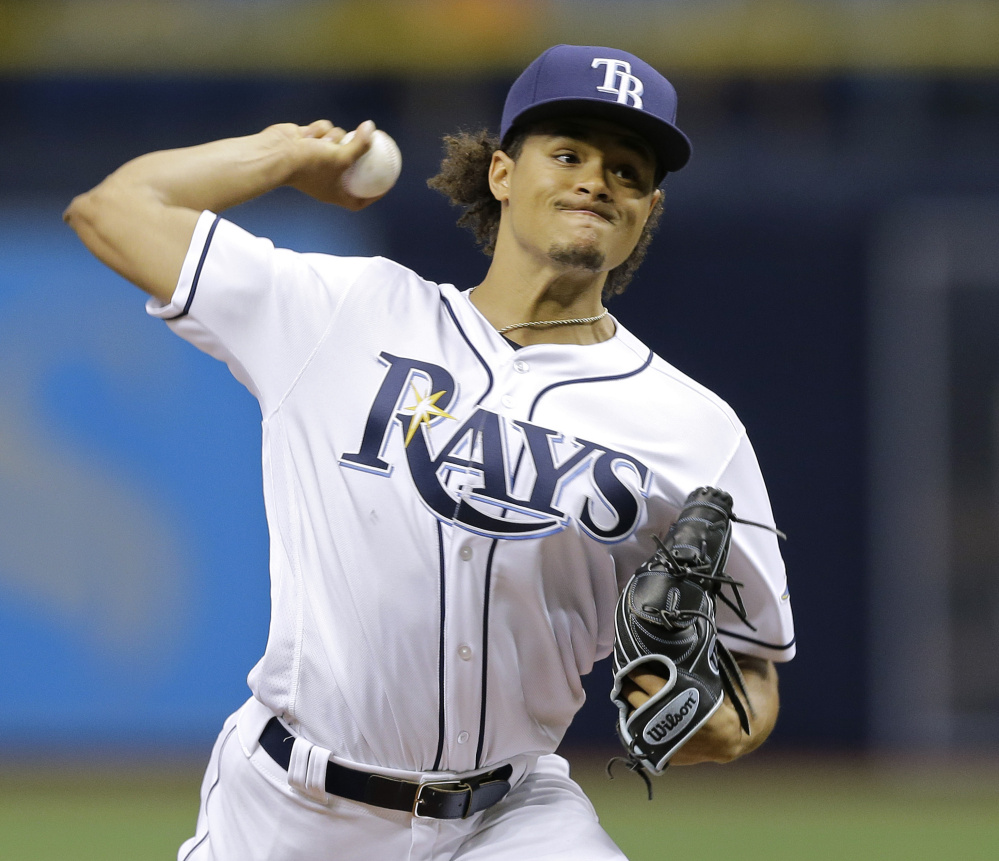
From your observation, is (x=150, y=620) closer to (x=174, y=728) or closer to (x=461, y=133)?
(x=174, y=728)

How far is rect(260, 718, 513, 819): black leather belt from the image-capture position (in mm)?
2402

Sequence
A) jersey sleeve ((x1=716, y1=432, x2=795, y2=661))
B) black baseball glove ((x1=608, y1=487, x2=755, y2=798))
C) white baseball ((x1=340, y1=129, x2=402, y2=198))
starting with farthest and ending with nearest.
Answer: white baseball ((x1=340, y1=129, x2=402, y2=198)), jersey sleeve ((x1=716, y1=432, x2=795, y2=661)), black baseball glove ((x1=608, y1=487, x2=755, y2=798))

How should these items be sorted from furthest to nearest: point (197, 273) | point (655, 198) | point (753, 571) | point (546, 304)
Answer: point (655, 198), point (546, 304), point (753, 571), point (197, 273)

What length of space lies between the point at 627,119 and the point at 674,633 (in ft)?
3.26

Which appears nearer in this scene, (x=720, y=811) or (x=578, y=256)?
(x=578, y=256)

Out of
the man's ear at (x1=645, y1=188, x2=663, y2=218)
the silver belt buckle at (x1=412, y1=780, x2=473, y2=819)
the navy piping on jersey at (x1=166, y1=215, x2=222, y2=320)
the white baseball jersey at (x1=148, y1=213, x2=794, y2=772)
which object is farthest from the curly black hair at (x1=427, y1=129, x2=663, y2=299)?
the silver belt buckle at (x1=412, y1=780, x2=473, y2=819)

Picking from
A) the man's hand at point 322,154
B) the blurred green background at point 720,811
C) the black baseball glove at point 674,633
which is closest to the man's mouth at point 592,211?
the man's hand at point 322,154

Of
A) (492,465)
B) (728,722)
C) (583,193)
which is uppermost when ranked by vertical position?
(583,193)

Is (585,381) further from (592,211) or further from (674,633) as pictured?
(674,633)

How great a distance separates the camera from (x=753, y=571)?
249 cm

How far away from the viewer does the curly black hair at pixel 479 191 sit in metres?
3.06

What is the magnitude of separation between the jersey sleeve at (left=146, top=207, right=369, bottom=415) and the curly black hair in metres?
0.62

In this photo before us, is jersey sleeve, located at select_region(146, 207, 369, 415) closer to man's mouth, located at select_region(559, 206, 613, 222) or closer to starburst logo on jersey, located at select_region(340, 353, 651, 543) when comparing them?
starburst logo on jersey, located at select_region(340, 353, 651, 543)

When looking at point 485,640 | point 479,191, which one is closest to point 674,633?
point 485,640
